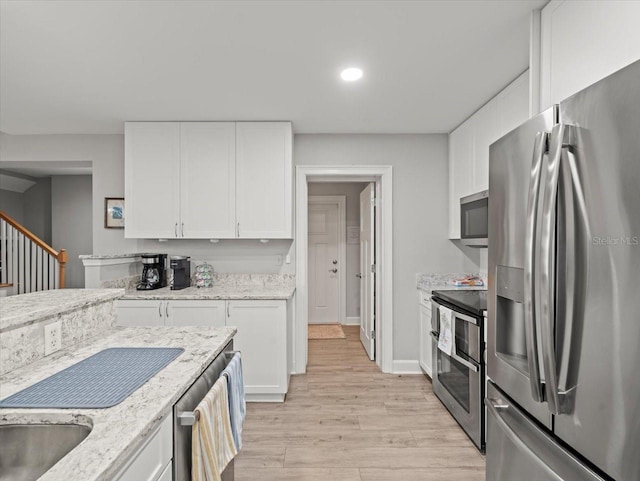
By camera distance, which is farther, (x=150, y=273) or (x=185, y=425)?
(x=150, y=273)

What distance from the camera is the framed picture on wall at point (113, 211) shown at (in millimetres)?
3723

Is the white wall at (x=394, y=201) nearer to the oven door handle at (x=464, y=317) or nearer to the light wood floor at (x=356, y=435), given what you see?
the light wood floor at (x=356, y=435)

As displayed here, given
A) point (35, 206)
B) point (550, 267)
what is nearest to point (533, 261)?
point (550, 267)

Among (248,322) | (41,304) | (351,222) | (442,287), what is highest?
(351,222)

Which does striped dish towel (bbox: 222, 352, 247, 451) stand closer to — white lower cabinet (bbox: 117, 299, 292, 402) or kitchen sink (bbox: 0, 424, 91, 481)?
kitchen sink (bbox: 0, 424, 91, 481)

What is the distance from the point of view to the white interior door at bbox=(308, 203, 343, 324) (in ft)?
19.1

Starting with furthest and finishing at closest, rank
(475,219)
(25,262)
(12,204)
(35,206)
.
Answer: (35,206)
(12,204)
(25,262)
(475,219)

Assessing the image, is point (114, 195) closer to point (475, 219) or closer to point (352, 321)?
point (475, 219)

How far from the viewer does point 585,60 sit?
136cm

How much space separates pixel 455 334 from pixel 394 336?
1.16 metres

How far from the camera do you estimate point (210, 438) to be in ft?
3.91

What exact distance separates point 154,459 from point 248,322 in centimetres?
213

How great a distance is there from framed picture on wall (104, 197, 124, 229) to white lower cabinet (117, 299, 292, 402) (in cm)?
103

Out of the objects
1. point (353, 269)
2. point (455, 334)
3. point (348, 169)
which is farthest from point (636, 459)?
point (353, 269)
